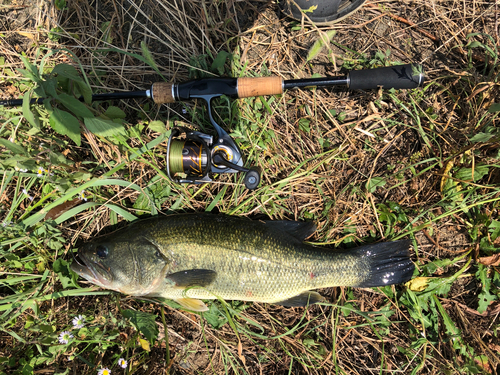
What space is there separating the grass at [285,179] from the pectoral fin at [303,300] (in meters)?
0.11

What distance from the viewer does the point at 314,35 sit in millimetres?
3287

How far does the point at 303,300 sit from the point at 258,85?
2.18 meters

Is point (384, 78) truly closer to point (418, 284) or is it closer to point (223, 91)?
point (223, 91)

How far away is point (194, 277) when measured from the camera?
2.78 meters

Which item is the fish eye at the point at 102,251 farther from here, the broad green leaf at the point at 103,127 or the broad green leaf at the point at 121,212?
the broad green leaf at the point at 103,127

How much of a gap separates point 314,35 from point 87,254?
330 centimetres

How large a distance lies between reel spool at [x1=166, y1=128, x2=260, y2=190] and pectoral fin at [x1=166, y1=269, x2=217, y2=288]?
0.89 metres

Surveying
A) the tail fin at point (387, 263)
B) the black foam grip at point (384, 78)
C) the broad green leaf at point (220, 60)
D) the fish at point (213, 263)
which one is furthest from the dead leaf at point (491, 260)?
the broad green leaf at point (220, 60)

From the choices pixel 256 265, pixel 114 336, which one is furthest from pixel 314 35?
pixel 114 336

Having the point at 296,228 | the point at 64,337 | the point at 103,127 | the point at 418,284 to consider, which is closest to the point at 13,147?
the point at 103,127

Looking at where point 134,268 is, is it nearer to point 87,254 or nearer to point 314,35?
point 87,254

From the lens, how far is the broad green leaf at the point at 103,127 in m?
2.67

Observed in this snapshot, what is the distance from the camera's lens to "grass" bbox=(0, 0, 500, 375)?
3.06m

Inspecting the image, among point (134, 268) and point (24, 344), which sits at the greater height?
point (134, 268)
